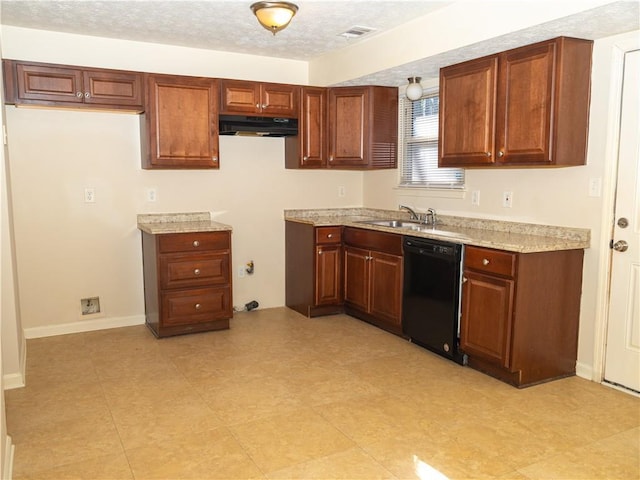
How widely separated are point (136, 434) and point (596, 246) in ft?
9.40

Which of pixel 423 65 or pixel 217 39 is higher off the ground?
pixel 217 39

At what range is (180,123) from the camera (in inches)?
169

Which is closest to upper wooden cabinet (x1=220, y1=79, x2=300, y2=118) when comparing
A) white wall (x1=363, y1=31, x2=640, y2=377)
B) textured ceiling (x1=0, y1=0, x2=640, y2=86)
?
textured ceiling (x1=0, y1=0, x2=640, y2=86)

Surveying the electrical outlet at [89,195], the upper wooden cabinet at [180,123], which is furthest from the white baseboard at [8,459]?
the upper wooden cabinet at [180,123]

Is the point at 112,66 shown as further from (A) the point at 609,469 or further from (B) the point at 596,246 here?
(A) the point at 609,469

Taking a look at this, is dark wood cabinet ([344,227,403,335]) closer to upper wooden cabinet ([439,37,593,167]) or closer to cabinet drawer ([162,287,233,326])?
upper wooden cabinet ([439,37,593,167])

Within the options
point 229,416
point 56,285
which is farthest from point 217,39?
point 229,416

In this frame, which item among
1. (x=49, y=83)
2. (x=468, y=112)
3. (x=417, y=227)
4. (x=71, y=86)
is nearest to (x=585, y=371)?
(x=417, y=227)

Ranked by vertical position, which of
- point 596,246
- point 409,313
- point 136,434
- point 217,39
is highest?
point 217,39

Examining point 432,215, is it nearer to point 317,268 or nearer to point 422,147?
point 422,147

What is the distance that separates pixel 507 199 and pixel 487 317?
1001 millimetres

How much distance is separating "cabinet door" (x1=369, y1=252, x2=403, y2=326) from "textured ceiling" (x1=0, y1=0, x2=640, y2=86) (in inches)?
58.9

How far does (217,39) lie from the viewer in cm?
423

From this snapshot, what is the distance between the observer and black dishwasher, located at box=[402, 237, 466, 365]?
3600mm
